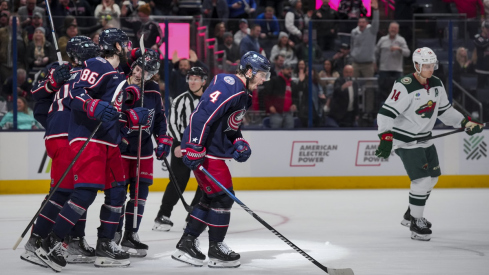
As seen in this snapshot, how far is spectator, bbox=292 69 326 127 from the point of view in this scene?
10.5m

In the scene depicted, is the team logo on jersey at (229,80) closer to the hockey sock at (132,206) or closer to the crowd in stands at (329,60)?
the hockey sock at (132,206)

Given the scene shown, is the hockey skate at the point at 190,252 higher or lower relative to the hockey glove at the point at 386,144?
lower

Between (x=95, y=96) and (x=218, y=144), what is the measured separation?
843 mm

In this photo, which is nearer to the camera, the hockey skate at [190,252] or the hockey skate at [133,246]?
the hockey skate at [190,252]

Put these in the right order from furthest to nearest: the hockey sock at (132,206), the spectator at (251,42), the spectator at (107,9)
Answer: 1. the spectator at (107,9)
2. the spectator at (251,42)
3. the hockey sock at (132,206)

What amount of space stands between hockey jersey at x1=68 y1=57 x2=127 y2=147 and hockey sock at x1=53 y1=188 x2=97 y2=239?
13.2 inches

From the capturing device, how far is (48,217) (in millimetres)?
5262

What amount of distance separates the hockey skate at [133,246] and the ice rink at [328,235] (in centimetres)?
9

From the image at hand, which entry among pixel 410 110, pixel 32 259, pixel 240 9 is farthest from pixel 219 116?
pixel 240 9

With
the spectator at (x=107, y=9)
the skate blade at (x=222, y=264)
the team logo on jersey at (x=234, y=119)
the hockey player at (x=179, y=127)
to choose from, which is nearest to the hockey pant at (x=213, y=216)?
the skate blade at (x=222, y=264)

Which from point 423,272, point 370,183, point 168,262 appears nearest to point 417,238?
point 423,272

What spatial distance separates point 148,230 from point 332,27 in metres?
4.49

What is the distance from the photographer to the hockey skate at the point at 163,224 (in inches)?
281

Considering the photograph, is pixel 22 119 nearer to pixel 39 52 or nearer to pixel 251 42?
pixel 39 52
